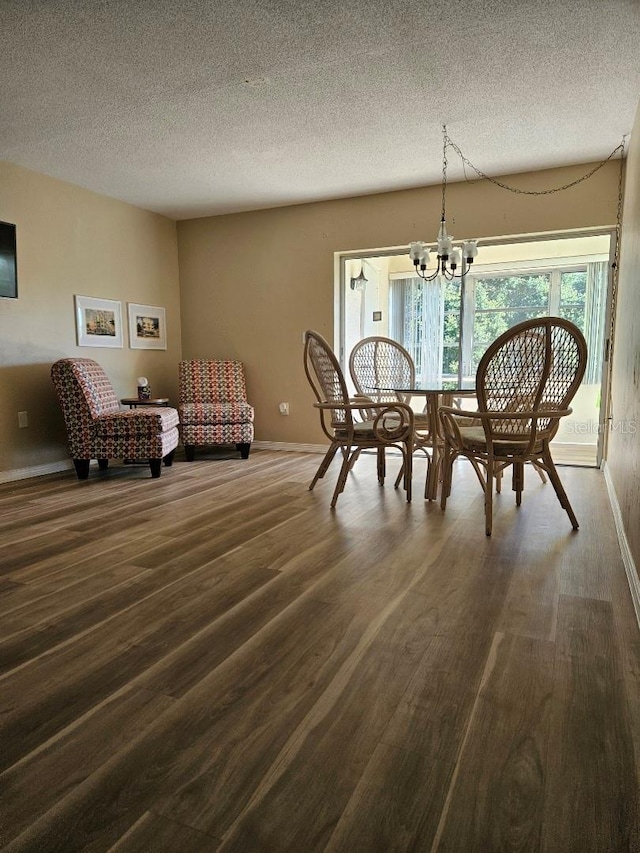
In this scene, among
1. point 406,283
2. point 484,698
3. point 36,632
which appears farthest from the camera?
point 406,283

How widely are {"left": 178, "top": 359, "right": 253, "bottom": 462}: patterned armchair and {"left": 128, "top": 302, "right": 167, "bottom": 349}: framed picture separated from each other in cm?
48

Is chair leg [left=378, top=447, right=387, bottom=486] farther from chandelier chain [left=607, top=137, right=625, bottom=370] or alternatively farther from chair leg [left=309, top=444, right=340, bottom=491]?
chandelier chain [left=607, top=137, right=625, bottom=370]

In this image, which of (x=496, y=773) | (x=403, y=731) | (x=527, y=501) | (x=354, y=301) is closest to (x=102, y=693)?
(x=403, y=731)

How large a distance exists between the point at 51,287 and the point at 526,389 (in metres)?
3.80

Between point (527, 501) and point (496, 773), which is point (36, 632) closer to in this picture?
point (496, 773)

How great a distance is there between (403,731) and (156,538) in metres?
1.67

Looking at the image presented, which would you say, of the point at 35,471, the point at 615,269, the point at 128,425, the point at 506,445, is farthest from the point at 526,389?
the point at 35,471

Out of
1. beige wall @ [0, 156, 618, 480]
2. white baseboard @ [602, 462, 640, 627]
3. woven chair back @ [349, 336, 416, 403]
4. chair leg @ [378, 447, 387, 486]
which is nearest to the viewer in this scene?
white baseboard @ [602, 462, 640, 627]

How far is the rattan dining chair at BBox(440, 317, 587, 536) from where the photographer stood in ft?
8.02

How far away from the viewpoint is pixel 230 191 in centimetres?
480

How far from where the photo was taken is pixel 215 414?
15.9 feet

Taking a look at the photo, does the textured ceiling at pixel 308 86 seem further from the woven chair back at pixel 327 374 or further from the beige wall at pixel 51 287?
the woven chair back at pixel 327 374

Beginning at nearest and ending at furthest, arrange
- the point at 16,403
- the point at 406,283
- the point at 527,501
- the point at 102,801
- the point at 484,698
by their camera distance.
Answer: the point at 102,801, the point at 484,698, the point at 527,501, the point at 16,403, the point at 406,283

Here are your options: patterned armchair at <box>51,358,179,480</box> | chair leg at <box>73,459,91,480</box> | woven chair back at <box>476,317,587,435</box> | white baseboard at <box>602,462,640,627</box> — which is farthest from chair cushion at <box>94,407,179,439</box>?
white baseboard at <box>602,462,640,627</box>
